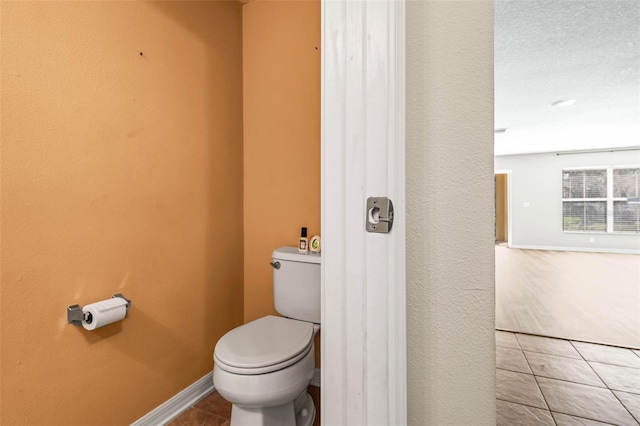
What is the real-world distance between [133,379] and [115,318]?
1.18ft

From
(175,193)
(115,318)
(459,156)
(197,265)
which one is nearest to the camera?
(459,156)

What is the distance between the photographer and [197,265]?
1651 mm

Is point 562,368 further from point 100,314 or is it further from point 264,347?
point 100,314

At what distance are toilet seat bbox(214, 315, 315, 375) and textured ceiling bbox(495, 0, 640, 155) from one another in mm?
2148

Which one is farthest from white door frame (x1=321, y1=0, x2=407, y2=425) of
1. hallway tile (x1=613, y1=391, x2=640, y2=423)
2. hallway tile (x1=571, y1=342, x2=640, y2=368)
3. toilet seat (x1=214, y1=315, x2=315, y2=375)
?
hallway tile (x1=571, y1=342, x2=640, y2=368)

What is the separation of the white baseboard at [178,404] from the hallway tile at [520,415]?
60.4 inches

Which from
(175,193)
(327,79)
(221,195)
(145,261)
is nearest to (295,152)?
(221,195)

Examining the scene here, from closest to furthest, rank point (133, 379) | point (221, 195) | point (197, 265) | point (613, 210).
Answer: point (133, 379)
point (197, 265)
point (221, 195)
point (613, 210)

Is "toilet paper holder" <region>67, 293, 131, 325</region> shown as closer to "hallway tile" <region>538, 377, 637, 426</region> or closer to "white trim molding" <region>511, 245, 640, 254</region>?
"hallway tile" <region>538, 377, 637, 426</region>

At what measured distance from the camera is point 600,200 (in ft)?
22.2

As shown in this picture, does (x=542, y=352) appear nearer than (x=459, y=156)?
No

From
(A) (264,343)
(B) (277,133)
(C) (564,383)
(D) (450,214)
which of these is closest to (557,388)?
(C) (564,383)

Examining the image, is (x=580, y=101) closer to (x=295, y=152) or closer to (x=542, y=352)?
(x=542, y=352)

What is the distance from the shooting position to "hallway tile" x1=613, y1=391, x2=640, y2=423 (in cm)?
161
